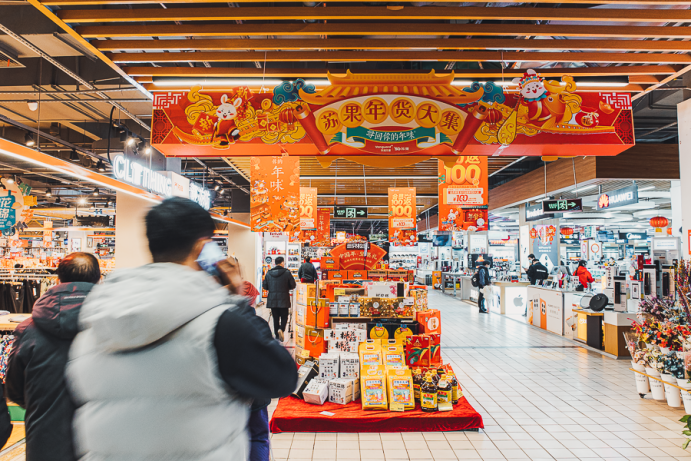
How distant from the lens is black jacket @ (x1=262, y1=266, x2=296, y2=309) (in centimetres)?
826

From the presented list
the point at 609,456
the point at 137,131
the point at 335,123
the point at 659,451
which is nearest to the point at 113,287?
the point at 335,123

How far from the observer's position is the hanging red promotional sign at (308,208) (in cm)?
1059

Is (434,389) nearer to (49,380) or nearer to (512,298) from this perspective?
(49,380)

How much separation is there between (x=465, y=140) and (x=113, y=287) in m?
3.72

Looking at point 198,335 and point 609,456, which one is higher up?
point 198,335

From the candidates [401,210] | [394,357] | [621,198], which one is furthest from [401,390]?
[621,198]

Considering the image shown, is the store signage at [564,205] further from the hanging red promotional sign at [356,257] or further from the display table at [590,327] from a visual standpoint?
the hanging red promotional sign at [356,257]

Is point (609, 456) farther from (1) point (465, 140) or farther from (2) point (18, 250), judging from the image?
(2) point (18, 250)

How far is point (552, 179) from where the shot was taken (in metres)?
10.1

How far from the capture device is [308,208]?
34.8ft

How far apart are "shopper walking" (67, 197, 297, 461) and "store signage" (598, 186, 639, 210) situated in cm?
1008

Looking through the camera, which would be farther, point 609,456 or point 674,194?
point 674,194

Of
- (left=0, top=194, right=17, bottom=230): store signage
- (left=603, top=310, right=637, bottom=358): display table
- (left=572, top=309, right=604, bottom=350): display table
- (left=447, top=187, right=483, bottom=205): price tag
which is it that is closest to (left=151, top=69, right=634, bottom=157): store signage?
(left=447, top=187, right=483, bottom=205): price tag

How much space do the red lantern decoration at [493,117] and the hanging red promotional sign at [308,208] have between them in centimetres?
696
